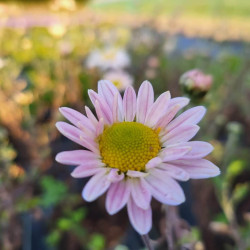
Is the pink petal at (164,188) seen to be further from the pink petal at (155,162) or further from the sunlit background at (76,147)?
the sunlit background at (76,147)

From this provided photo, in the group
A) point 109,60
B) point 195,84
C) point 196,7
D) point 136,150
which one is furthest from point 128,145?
point 196,7

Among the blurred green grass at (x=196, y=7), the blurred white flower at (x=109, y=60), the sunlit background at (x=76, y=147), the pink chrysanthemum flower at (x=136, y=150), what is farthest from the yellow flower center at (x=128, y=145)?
the blurred green grass at (x=196, y=7)

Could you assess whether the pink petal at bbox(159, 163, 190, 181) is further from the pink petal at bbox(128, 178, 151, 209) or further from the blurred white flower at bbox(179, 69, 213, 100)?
the blurred white flower at bbox(179, 69, 213, 100)

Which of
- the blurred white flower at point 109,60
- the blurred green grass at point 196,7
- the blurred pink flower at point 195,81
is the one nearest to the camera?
the blurred pink flower at point 195,81

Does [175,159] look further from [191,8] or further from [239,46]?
[191,8]

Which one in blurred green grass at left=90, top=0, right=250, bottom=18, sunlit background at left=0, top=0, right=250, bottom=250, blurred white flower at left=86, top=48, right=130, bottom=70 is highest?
blurred green grass at left=90, top=0, right=250, bottom=18

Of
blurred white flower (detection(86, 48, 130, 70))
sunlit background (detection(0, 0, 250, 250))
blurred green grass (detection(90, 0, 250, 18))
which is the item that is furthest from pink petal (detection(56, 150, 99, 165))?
blurred green grass (detection(90, 0, 250, 18))

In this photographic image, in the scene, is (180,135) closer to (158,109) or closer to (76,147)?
(158,109)

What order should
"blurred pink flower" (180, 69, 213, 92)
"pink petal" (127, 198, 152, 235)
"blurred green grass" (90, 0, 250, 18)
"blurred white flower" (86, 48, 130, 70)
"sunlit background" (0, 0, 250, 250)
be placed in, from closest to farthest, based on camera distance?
"pink petal" (127, 198, 152, 235) < "blurred pink flower" (180, 69, 213, 92) < "sunlit background" (0, 0, 250, 250) < "blurred white flower" (86, 48, 130, 70) < "blurred green grass" (90, 0, 250, 18)
